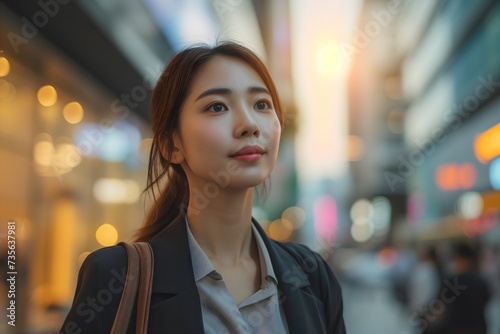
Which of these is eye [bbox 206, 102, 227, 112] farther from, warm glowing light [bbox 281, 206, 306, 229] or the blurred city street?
warm glowing light [bbox 281, 206, 306, 229]

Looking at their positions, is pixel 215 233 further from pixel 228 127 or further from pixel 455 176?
pixel 455 176

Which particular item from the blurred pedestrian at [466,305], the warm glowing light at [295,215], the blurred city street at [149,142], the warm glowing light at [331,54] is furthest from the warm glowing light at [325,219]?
the blurred pedestrian at [466,305]

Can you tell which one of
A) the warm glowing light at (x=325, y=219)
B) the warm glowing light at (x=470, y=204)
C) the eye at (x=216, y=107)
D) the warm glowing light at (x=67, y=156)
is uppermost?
the warm glowing light at (x=325, y=219)

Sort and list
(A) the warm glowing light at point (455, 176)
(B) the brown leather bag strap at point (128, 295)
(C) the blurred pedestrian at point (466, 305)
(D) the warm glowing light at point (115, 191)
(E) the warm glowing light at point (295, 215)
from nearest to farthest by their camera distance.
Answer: (B) the brown leather bag strap at point (128, 295)
(C) the blurred pedestrian at point (466, 305)
(D) the warm glowing light at point (115, 191)
(A) the warm glowing light at point (455, 176)
(E) the warm glowing light at point (295, 215)

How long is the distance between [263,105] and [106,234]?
31.9 ft

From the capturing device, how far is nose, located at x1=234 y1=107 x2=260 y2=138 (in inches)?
70.9

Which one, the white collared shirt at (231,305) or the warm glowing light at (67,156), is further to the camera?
the warm glowing light at (67,156)

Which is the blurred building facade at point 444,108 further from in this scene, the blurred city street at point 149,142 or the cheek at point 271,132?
the cheek at point 271,132

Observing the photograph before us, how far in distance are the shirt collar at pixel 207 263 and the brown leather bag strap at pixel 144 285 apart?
0.44 ft

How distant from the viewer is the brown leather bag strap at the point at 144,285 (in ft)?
5.50

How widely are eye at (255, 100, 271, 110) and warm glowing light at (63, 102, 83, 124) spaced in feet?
25.6

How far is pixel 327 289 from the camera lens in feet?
6.61

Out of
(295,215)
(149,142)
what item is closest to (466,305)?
(149,142)

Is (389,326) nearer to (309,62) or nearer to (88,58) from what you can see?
(88,58)
